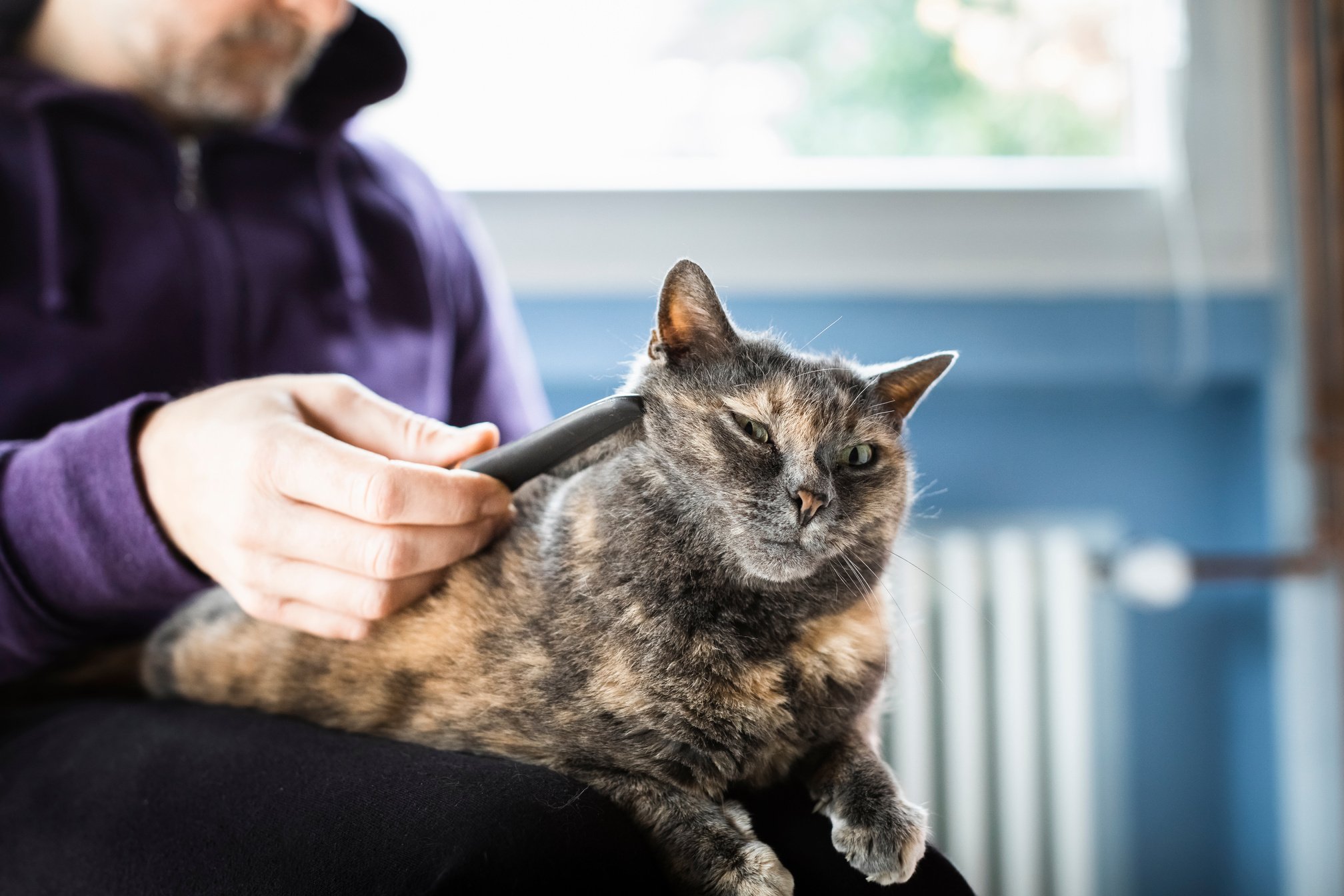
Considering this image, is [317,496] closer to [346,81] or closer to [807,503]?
[807,503]

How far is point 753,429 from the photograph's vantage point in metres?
0.62

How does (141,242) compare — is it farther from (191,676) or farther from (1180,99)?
(1180,99)

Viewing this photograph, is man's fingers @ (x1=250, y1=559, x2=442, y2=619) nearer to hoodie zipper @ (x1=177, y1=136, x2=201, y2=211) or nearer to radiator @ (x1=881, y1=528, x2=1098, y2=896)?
hoodie zipper @ (x1=177, y1=136, x2=201, y2=211)

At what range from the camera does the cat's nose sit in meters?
0.58

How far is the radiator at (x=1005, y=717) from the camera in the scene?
1613mm

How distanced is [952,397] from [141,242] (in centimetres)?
130

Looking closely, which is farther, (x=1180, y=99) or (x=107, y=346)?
(x=1180, y=99)

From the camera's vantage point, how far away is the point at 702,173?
1787 millimetres

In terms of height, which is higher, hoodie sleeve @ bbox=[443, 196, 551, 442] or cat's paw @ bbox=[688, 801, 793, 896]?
hoodie sleeve @ bbox=[443, 196, 551, 442]

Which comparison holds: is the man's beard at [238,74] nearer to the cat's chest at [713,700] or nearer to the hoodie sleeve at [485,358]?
the hoodie sleeve at [485,358]

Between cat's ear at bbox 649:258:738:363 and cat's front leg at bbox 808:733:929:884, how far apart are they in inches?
11.0

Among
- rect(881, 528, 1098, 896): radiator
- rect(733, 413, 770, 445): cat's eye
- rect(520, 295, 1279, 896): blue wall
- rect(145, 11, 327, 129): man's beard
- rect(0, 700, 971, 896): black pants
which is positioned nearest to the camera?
rect(0, 700, 971, 896): black pants

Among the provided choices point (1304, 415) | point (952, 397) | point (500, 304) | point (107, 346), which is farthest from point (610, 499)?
point (1304, 415)

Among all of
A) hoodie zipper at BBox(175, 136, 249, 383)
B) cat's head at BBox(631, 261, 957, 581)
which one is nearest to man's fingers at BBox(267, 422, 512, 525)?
cat's head at BBox(631, 261, 957, 581)
